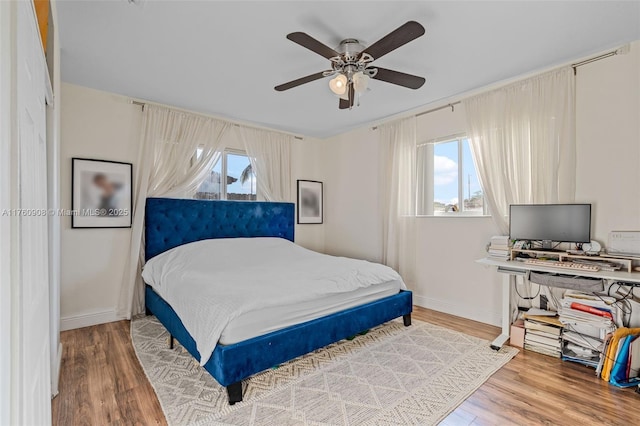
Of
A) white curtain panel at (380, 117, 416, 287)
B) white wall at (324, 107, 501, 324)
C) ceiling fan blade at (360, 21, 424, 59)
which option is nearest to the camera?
ceiling fan blade at (360, 21, 424, 59)

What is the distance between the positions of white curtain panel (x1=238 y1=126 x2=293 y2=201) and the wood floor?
107 inches

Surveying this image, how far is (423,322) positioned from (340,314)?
133 centimetres

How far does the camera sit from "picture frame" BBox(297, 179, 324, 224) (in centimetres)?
517

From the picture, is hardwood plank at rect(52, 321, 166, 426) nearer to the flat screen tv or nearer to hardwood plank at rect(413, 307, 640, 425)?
hardwood plank at rect(413, 307, 640, 425)

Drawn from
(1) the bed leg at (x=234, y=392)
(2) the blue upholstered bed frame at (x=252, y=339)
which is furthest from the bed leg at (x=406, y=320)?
(1) the bed leg at (x=234, y=392)

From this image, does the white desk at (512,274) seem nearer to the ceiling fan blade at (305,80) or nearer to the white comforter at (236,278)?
the white comforter at (236,278)

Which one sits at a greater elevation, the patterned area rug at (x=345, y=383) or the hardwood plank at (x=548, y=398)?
the hardwood plank at (x=548, y=398)

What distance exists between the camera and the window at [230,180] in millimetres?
4238

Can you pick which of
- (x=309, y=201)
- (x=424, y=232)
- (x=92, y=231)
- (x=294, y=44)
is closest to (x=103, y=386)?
(x=92, y=231)

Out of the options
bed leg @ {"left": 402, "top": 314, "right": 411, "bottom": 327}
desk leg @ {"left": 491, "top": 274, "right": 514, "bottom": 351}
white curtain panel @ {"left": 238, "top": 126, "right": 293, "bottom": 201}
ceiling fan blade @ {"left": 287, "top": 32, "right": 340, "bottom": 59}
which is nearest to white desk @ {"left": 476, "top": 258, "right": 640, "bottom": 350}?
desk leg @ {"left": 491, "top": 274, "right": 514, "bottom": 351}

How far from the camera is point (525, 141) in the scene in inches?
120

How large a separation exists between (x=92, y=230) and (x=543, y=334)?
4668 mm

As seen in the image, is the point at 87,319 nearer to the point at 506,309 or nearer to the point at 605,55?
the point at 506,309

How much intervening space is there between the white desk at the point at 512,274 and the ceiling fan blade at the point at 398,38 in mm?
2115
